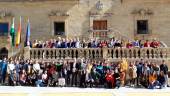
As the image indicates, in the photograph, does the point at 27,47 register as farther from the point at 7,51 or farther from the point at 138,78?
the point at 138,78

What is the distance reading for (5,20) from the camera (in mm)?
32031

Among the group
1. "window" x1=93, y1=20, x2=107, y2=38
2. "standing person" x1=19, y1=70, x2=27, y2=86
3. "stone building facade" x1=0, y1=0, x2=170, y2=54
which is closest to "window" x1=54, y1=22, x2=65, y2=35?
"stone building facade" x1=0, y1=0, x2=170, y2=54

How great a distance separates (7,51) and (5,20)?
2.41 m

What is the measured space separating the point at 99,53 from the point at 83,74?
13.2 feet

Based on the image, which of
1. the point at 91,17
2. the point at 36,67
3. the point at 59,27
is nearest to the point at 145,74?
the point at 36,67

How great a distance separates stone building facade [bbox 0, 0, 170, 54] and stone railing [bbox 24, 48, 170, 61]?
479 centimetres

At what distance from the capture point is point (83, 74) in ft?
74.6

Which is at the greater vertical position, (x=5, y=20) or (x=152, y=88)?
(x=5, y=20)

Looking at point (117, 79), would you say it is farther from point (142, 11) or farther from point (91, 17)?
point (142, 11)

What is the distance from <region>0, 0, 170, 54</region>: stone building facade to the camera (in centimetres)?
3122

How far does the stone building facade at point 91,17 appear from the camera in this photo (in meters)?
31.2

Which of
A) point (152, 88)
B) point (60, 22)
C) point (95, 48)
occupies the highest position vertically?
point (60, 22)

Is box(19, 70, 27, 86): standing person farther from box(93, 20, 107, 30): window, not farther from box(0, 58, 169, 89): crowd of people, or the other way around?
box(93, 20, 107, 30): window

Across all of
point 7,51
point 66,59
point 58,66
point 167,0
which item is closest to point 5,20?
point 7,51
